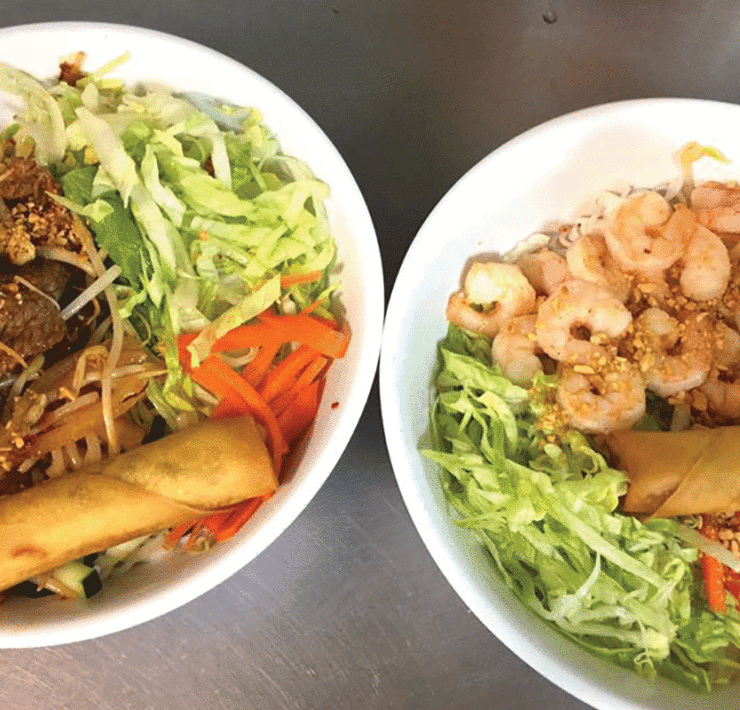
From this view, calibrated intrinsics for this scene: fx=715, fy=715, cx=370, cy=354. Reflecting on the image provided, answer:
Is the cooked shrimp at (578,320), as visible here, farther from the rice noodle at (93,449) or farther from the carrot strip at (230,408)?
the rice noodle at (93,449)

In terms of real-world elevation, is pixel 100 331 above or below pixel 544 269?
below

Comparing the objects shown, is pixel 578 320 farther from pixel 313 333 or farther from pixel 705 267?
pixel 313 333

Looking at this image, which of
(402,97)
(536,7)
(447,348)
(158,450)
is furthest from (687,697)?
(536,7)

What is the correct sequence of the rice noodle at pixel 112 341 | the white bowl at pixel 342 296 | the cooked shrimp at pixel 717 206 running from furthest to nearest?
the cooked shrimp at pixel 717 206 < the rice noodle at pixel 112 341 < the white bowl at pixel 342 296

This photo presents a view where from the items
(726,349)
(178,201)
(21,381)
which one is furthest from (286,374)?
(726,349)

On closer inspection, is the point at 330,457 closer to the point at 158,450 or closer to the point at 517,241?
the point at 158,450

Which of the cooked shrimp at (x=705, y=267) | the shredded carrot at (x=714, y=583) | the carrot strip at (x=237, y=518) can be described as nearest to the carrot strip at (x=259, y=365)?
the carrot strip at (x=237, y=518)

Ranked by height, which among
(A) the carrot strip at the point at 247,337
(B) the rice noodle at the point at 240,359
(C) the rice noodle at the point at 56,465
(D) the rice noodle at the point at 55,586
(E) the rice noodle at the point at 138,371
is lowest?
(D) the rice noodle at the point at 55,586
